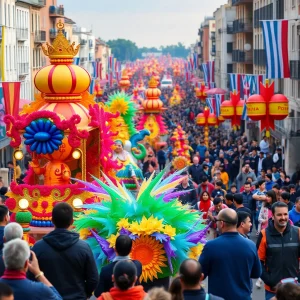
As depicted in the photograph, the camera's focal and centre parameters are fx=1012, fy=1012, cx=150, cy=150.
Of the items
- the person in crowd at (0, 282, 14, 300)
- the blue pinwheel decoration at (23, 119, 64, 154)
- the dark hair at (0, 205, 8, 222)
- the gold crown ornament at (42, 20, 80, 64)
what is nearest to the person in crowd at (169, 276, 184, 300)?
the person in crowd at (0, 282, 14, 300)

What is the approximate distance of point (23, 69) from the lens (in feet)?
193

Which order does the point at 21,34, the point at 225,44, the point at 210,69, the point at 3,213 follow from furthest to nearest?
the point at 225,44, the point at 210,69, the point at 21,34, the point at 3,213

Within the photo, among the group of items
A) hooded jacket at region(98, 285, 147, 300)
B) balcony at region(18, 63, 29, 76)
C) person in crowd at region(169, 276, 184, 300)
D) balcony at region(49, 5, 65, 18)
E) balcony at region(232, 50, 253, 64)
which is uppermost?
balcony at region(49, 5, 65, 18)

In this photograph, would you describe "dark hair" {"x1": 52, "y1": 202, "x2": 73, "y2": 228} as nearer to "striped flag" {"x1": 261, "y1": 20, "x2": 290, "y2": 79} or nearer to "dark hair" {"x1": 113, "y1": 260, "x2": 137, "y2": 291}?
"dark hair" {"x1": 113, "y1": 260, "x2": 137, "y2": 291}

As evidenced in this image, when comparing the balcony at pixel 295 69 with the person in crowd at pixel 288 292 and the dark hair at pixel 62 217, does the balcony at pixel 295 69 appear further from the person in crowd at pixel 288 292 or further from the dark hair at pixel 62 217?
the person in crowd at pixel 288 292

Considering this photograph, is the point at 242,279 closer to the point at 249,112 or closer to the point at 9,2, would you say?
the point at 249,112

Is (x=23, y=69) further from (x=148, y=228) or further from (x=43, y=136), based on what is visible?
(x=148, y=228)

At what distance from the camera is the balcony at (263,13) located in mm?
49631

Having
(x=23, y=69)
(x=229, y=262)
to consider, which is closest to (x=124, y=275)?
(x=229, y=262)

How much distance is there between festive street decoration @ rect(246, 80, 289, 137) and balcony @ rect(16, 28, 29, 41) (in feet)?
103

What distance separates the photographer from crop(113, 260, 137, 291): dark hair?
7.63m

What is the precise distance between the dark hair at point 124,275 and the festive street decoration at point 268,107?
20.8 meters

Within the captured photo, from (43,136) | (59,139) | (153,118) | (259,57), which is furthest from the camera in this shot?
(259,57)

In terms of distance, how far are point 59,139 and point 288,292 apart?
8.55 metres
